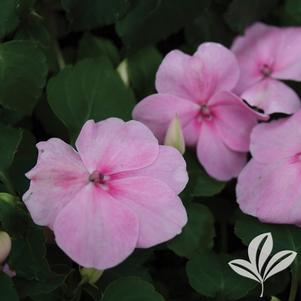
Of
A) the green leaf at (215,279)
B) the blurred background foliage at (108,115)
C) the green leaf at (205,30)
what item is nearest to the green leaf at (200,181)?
the blurred background foliage at (108,115)

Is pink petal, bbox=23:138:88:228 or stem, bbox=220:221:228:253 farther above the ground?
pink petal, bbox=23:138:88:228

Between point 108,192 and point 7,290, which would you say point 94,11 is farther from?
point 7,290

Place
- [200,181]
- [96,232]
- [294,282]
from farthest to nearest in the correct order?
1. [200,181]
2. [294,282]
3. [96,232]

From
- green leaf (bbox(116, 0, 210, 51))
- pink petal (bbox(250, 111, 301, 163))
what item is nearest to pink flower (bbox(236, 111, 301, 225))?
pink petal (bbox(250, 111, 301, 163))

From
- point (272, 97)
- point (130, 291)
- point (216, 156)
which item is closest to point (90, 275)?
point (130, 291)

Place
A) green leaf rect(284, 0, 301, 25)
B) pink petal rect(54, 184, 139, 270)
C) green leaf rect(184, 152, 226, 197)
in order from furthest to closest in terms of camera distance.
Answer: green leaf rect(284, 0, 301, 25)
green leaf rect(184, 152, 226, 197)
pink petal rect(54, 184, 139, 270)

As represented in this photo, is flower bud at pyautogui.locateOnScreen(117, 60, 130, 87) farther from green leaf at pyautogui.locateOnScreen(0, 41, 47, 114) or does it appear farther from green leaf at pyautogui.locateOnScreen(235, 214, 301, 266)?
green leaf at pyautogui.locateOnScreen(235, 214, 301, 266)

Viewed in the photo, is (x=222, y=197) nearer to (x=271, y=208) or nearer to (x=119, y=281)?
(x=271, y=208)
